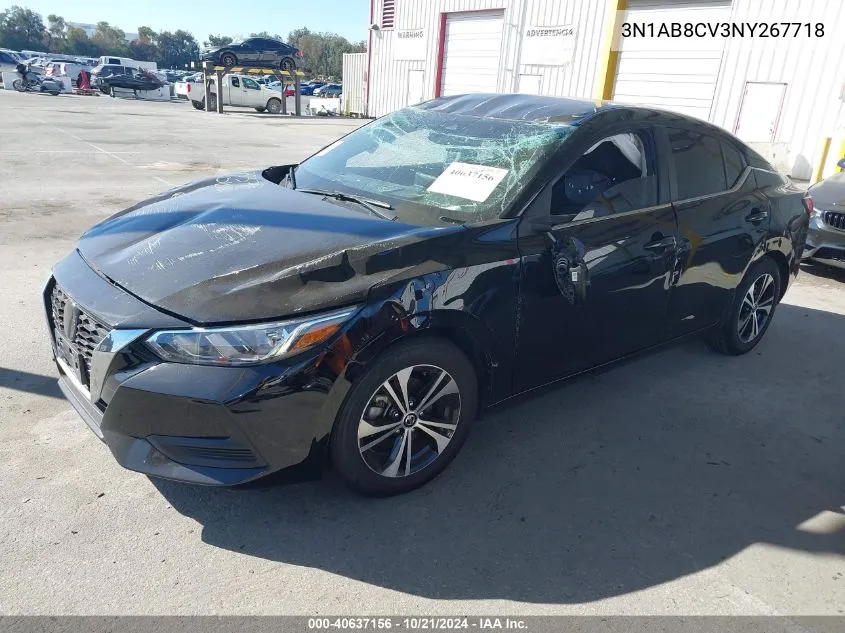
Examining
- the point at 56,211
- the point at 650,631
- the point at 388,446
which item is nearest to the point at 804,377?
the point at 650,631

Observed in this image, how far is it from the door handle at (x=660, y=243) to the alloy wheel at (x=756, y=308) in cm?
121

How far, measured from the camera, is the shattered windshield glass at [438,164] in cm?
314

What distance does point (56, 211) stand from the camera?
305 inches

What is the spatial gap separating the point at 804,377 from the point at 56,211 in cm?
785

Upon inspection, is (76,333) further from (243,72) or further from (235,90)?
(235,90)

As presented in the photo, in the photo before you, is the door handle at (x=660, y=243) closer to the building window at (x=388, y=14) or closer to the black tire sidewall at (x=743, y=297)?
the black tire sidewall at (x=743, y=297)

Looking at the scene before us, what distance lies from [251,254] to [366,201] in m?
0.80

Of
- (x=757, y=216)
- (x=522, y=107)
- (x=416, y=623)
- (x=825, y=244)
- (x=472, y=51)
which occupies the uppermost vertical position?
(x=472, y=51)

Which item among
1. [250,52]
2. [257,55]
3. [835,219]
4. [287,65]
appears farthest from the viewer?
[287,65]

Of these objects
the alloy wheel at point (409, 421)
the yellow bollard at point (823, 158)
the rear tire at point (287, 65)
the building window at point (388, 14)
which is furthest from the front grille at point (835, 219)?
the rear tire at point (287, 65)

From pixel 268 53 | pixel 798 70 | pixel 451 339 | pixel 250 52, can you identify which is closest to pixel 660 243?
pixel 451 339

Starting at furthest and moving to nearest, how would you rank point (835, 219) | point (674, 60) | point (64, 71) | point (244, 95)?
point (64, 71) → point (244, 95) → point (674, 60) → point (835, 219)

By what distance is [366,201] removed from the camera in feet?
10.9

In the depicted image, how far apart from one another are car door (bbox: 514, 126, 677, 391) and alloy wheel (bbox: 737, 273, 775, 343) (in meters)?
1.21
